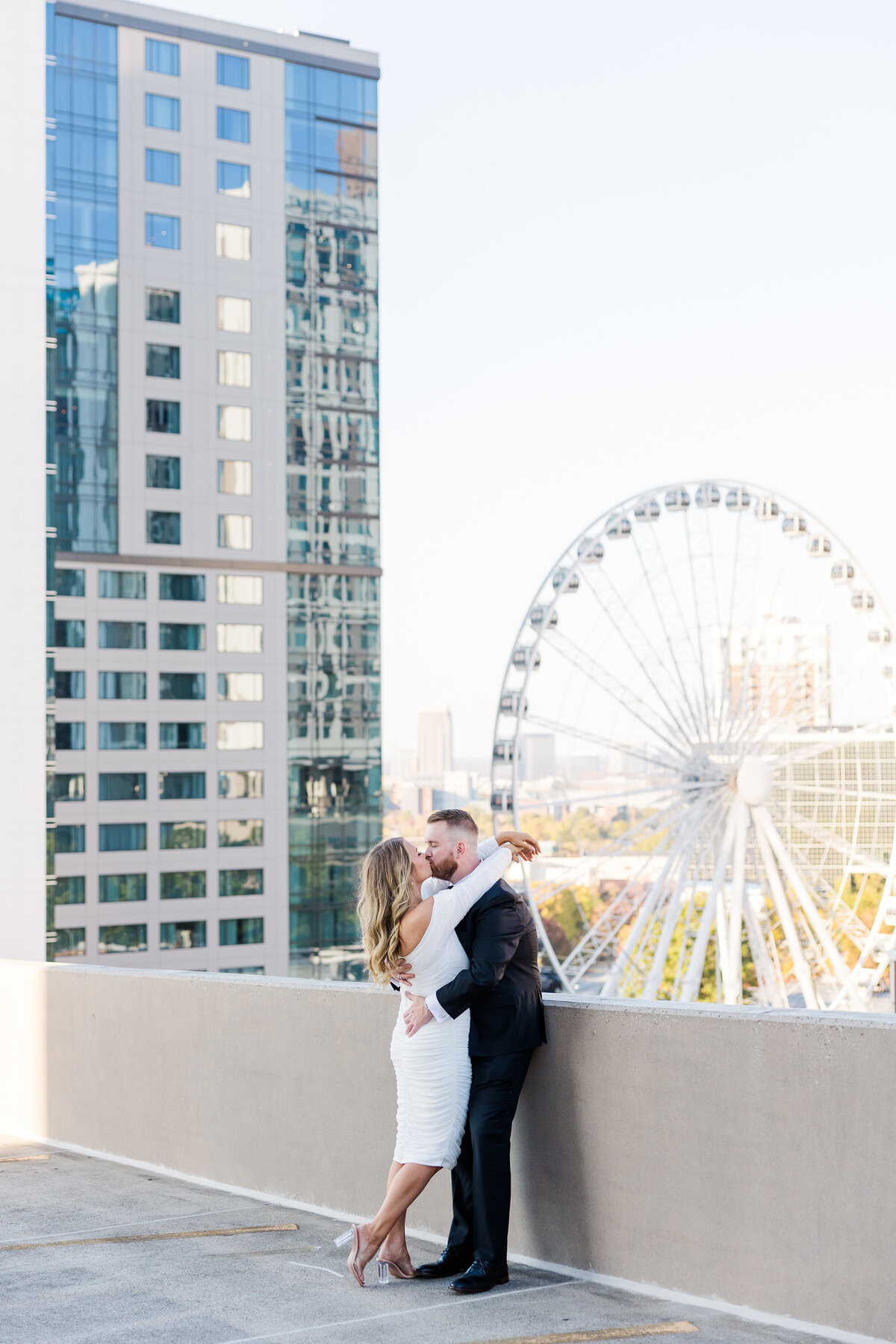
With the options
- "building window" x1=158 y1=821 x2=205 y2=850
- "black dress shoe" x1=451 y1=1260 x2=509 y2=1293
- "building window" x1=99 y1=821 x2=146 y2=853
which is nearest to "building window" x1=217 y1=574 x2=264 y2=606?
"building window" x1=158 y1=821 x2=205 y2=850

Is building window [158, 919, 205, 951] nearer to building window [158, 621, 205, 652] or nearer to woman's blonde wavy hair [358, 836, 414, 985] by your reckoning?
building window [158, 621, 205, 652]

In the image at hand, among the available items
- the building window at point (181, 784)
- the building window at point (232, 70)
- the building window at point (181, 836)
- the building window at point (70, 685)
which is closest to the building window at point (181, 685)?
the building window at point (181, 784)

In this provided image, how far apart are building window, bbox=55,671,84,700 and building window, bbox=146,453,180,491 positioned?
9.74m

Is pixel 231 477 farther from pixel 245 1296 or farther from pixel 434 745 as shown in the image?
pixel 245 1296

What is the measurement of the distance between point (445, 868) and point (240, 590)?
67.7m

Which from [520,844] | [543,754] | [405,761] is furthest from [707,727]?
[405,761]

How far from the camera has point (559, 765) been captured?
326 feet

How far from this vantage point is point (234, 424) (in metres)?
71.4

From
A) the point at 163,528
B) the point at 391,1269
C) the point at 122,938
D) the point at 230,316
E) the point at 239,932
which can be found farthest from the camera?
the point at 230,316

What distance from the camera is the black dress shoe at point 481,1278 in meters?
5.01

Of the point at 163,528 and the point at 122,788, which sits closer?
the point at 122,788

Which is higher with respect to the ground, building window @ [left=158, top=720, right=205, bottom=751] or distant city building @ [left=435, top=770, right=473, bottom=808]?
building window @ [left=158, top=720, right=205, bottom=751]

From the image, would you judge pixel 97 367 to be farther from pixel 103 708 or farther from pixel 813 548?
pixel 813 548

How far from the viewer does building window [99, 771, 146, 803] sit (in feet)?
220
